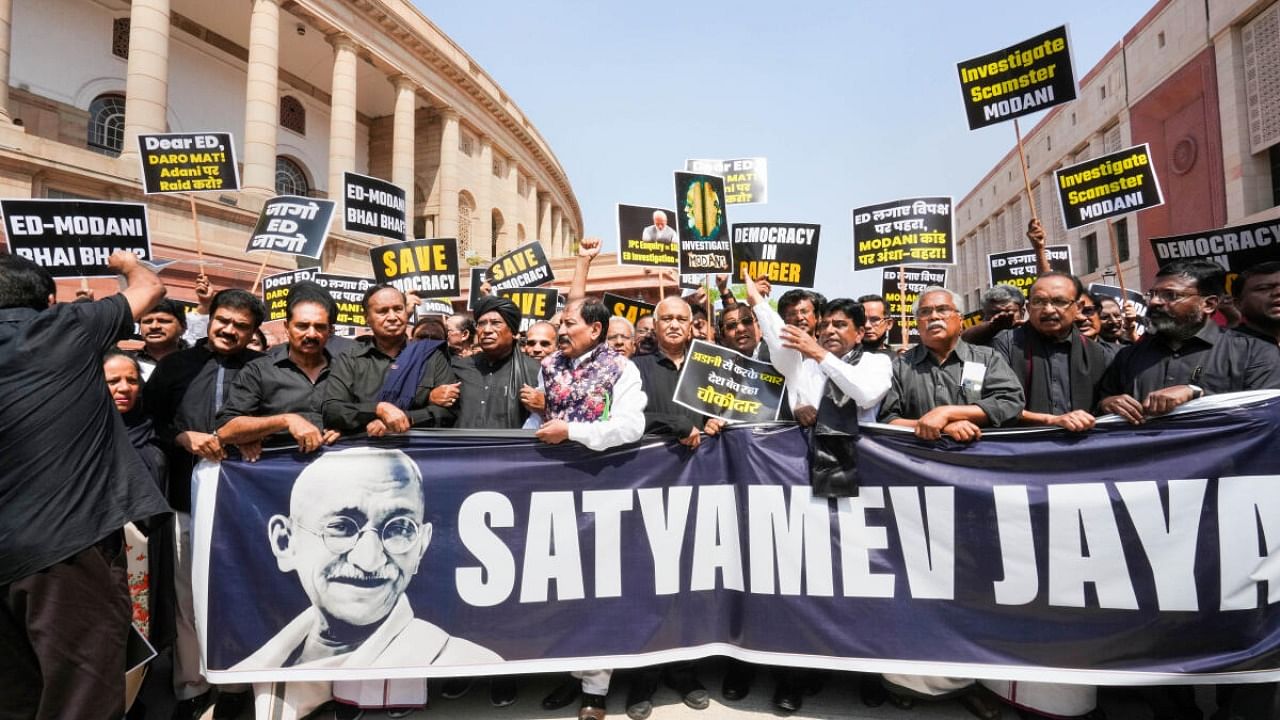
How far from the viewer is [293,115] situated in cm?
2556

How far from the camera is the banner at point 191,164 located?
6.66 m

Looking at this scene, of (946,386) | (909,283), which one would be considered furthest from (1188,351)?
(909,283)

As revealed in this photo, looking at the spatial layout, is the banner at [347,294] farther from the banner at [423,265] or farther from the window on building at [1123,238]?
the window on building at [1123,238]

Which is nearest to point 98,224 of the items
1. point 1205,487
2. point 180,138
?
point 180,138

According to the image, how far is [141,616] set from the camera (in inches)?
124

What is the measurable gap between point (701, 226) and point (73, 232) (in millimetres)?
5603

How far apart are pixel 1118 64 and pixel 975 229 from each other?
21.3m

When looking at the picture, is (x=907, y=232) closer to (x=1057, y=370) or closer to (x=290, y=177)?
(x=1057, y=370)

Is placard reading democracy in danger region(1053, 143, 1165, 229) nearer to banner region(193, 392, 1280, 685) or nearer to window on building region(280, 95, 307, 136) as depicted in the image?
banner region(193, 392, 1280, 685)

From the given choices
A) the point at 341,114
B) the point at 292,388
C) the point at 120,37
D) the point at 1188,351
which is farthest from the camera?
the point at 341,114

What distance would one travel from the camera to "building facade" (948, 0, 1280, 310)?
19375 millimetres

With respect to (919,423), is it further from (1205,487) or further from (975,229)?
(975,229)

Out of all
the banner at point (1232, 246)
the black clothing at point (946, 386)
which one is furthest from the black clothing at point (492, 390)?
the banner at point (1232, 246)

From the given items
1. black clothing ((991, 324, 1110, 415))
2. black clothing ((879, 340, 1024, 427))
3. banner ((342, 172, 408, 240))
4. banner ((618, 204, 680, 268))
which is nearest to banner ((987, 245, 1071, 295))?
banner ((618, 204, 680, 268))
